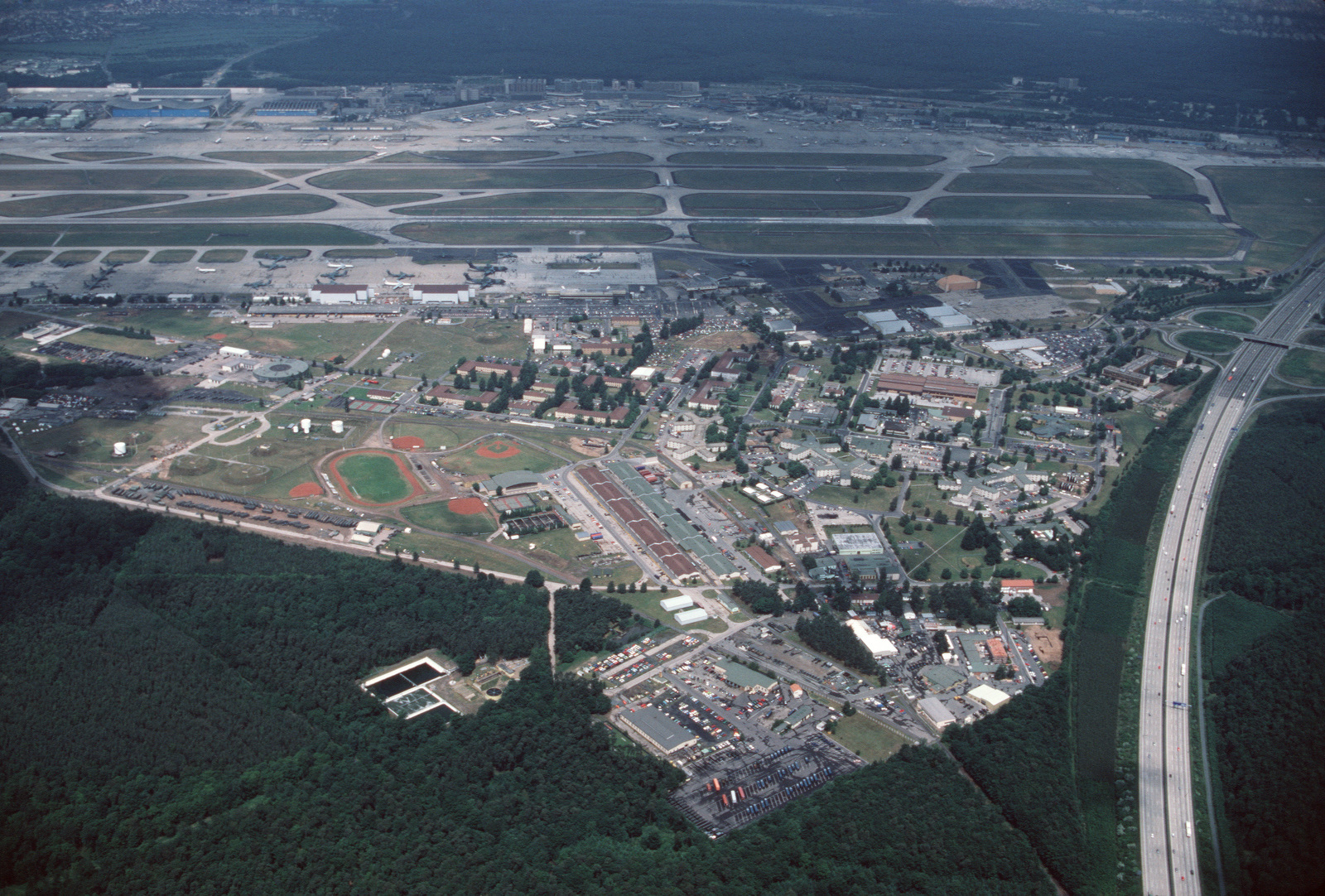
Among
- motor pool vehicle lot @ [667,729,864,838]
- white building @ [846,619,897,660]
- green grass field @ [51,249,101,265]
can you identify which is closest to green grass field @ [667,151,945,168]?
green grass field @ [51,249,101,265]

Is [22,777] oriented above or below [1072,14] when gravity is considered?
below

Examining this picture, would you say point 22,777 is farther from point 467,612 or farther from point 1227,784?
point 1227,784

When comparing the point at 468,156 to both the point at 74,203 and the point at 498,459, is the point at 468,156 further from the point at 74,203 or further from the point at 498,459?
the point at 498,459

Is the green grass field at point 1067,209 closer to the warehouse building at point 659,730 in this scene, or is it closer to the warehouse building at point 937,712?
the warehouse building at point 937,712

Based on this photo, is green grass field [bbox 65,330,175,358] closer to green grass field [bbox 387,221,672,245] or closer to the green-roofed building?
green grass field [bbox 387,221,672,245]

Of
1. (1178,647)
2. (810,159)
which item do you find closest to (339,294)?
(810,159)

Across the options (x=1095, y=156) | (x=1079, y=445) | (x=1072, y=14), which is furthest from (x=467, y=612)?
(x=1072, y=14)

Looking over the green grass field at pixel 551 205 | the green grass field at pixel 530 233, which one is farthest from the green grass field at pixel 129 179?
→ the green grass field at pixel 530 233

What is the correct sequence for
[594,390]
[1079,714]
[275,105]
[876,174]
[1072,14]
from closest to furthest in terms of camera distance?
1. [1079,714]
2. [594,390]
3. [876,174]
4. [275,105]
5. [1072,14]
